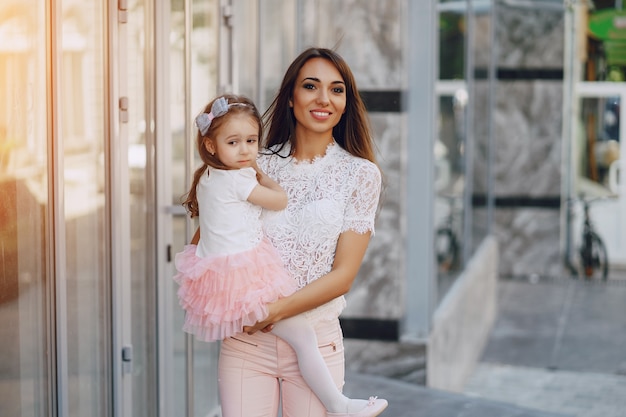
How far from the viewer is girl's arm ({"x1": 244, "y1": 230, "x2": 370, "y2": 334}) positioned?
10.6 feet

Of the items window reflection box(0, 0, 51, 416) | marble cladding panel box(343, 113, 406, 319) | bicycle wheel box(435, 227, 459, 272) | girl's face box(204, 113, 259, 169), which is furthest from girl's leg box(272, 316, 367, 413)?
bicycle wheel box(435, 227, 459, 272)

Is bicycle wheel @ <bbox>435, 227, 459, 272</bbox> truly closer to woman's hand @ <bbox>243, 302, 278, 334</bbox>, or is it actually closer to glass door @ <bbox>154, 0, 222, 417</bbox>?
glass door @ <bbox>154, 0, 222, 417</bbox>

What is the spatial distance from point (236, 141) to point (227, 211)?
0.68 feet

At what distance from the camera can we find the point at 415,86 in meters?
7.44

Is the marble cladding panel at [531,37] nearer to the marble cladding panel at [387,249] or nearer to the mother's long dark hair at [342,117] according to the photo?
the marble cladding panel at [387,249]

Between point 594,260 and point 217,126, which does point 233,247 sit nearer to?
point 217,126

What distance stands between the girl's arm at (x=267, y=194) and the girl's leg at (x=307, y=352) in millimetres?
348

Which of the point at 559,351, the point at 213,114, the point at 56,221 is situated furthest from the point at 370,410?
the point at 559,351

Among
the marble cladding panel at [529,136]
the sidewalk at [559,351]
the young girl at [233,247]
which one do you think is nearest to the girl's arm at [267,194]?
the young girl at [233,247]

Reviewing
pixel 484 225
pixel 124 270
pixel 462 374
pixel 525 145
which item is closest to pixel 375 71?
pixel 462 374

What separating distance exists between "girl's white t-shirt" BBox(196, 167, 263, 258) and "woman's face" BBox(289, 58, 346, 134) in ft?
1.01

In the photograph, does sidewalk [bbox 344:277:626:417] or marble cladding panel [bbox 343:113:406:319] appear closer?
sidewalk [bbox 344:277:626:417]

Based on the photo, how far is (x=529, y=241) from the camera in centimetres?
1384

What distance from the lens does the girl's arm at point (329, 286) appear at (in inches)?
128
